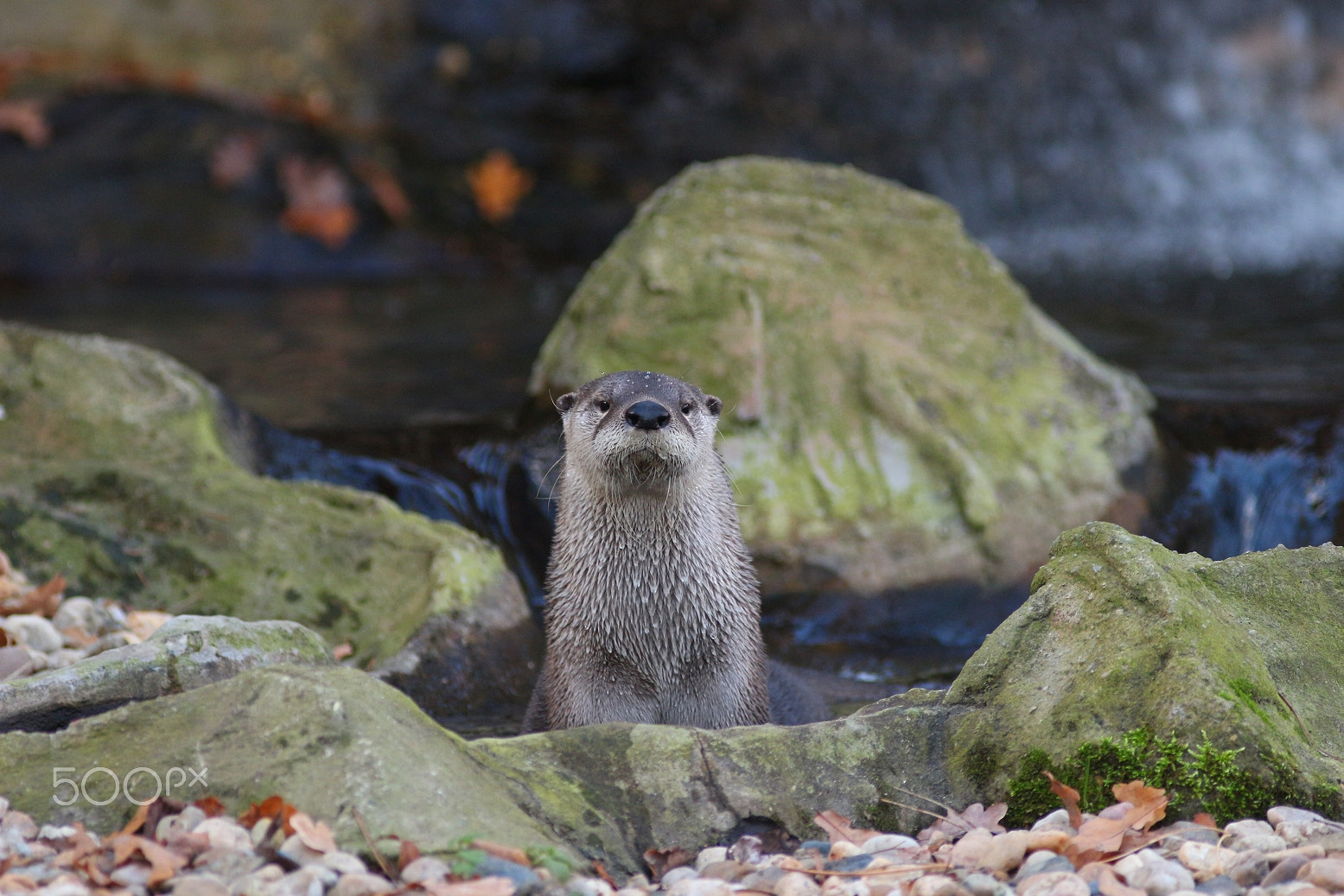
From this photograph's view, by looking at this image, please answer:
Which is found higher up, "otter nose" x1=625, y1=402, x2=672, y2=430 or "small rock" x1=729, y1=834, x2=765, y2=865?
"otter nose" x1=625, y1=402, x2=672, y2=430

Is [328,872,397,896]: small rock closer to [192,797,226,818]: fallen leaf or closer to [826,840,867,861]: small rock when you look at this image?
[192,797,226,818]: fallen leaf

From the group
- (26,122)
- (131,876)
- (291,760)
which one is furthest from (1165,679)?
(26,122)

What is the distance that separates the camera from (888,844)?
2773 mm

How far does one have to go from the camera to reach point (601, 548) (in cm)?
392

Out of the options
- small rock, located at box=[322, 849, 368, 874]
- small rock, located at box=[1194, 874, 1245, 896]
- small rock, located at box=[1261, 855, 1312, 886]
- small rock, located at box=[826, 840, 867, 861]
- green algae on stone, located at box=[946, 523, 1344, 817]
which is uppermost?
green algae on stone, located at box=[946, 523, 1344, 817]

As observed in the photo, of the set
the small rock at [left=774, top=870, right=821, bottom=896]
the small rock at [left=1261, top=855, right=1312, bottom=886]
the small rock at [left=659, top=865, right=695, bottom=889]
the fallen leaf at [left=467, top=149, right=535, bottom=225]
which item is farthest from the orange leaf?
the fallen leaf at [left=467, top=149, right=535, bottom=225]

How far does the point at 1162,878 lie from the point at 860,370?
→ 368 cm

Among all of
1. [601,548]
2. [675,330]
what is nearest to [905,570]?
[675,330]

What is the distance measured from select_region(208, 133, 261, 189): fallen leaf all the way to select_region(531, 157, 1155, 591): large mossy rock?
6221 millimetres

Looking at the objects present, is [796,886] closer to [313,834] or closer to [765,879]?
[765,879]

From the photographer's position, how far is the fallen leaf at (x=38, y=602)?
14.1ft

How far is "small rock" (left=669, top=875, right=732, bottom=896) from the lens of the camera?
98.7 inches

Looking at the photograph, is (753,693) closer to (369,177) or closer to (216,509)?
(216,509)

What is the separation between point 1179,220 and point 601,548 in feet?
35.5
